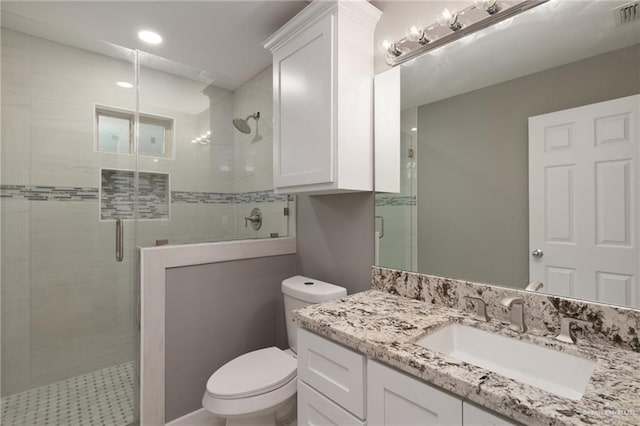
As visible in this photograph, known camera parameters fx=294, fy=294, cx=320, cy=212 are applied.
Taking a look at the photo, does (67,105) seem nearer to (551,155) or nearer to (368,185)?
(368,185)

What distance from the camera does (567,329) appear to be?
95 centimetres

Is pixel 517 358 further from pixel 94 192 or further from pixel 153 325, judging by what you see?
pixel 94 192

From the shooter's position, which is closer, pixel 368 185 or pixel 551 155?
pixel 551 155

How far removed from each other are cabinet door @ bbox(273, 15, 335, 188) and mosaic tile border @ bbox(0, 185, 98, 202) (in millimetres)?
1553

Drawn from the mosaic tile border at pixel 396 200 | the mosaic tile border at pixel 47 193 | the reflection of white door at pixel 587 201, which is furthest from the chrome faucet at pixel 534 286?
the mosaic tile border at pixel 47 193

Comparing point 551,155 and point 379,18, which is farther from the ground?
point 379,18

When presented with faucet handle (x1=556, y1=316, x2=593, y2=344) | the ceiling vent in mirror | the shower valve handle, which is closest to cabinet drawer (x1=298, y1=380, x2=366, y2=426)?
faucet handle (x1=556, y1=316, x2=593, y2=344)

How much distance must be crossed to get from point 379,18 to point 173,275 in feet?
5.95

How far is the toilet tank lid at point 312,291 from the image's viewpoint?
1605 mm

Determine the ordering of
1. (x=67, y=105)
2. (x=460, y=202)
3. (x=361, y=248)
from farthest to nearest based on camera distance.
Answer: (x=67, y=105), (x=361, y=248), (x=460, y=202)

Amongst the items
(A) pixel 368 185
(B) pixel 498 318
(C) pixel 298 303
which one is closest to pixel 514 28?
(A) pixel 368 185

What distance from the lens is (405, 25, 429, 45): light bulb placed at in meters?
1.38

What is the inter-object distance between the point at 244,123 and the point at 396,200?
4.28ft

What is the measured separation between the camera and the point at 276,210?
2.24 metres
